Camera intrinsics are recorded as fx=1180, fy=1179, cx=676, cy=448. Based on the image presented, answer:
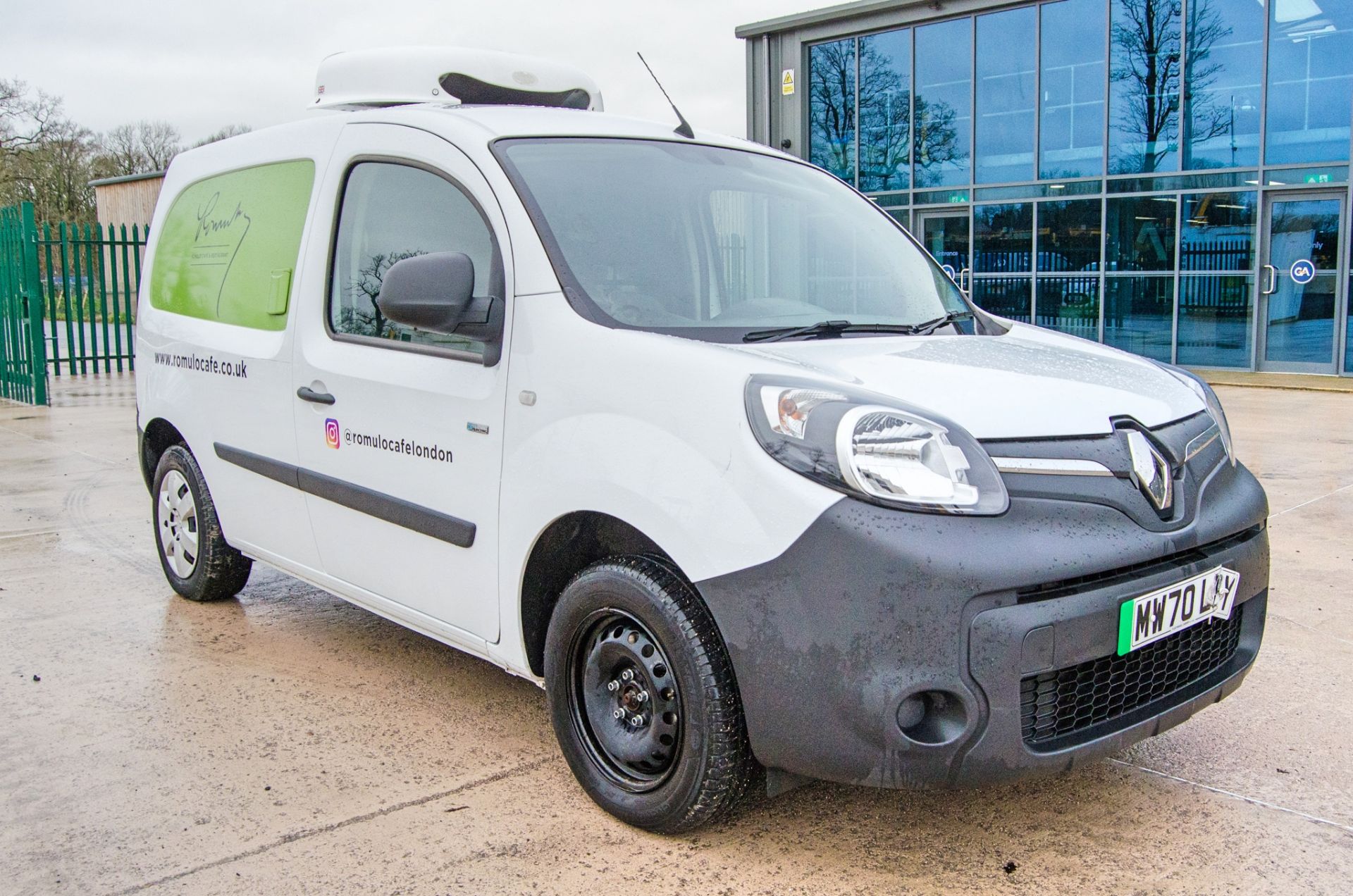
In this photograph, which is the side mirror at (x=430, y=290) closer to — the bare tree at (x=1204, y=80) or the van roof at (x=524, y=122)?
the van roof at (x=524, y=122)

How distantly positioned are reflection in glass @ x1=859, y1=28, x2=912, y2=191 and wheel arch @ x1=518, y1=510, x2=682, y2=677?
16227mm

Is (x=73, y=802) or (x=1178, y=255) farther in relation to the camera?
(x=1178, y=255)

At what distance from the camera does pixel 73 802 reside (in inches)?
118

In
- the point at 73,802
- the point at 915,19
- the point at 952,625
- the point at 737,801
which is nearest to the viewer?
the point at 952,625

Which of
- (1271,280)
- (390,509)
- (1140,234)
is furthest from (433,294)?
(1140,234)

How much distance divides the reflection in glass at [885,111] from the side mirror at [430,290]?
1615 centimetres

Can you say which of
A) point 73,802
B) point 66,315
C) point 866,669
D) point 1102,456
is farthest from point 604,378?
point 66,315

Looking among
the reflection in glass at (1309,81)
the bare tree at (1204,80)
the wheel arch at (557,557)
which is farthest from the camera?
the bare tree at (1204,80)

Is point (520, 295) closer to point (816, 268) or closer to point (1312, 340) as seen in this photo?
point (816, 268)

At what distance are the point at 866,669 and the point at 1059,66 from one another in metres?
15.9

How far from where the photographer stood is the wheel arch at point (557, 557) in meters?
2.83

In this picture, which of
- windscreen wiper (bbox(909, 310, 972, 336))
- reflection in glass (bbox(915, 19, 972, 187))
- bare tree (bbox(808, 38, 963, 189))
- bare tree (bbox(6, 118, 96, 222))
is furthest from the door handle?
bare tree (bbox(6, 118, 96, 222))

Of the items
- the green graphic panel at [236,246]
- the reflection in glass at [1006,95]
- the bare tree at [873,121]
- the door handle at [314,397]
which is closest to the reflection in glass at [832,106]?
the bare tree at [873,121]

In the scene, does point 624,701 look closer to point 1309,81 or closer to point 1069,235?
point 1309,81
